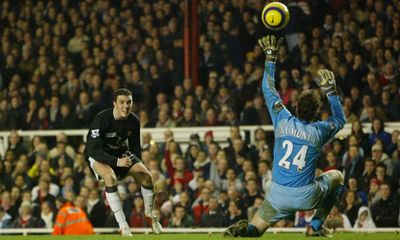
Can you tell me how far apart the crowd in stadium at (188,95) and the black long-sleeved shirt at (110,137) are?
4.26 meters

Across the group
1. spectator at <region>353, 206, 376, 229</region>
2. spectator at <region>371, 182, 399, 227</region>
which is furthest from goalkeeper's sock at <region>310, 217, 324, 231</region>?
spectator at <region>371, 182, 399, 227</region>

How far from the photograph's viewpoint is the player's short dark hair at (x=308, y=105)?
10648 mm

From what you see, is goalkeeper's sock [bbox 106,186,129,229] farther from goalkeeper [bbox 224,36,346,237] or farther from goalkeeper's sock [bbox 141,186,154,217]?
goalkeeper [bbox 224,36,346,237]

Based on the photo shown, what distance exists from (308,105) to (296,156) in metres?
0.57

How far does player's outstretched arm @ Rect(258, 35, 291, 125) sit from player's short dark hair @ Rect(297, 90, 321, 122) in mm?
153

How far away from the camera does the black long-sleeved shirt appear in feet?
40.3

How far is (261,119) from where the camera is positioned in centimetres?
1870

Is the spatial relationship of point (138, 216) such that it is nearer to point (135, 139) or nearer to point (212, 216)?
point (212, 216)

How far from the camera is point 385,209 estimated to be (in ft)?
52.5

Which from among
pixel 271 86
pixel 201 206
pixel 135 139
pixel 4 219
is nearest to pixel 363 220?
pixel 201 206

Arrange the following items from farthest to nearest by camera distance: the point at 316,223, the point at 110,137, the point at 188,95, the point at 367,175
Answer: the point at 188,95
the point at 367,175
the point at 110,137
the point at 316,223

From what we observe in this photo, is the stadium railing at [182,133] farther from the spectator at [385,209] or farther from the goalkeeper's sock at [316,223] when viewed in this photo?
the goalkeeper's sock at [316,223]

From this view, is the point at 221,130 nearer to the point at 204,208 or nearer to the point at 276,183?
the point at 204,208

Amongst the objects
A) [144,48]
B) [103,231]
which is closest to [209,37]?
[144,48]
